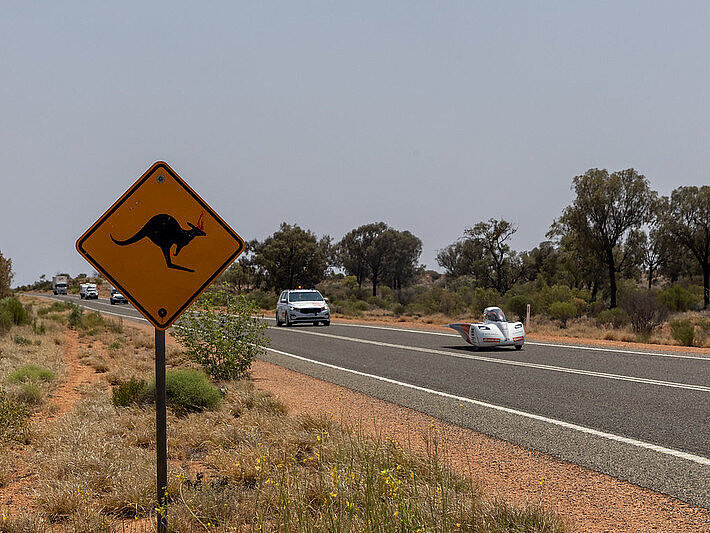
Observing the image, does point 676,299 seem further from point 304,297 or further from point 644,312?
point 304,297

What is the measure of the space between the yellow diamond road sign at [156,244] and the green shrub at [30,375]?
26.0ft

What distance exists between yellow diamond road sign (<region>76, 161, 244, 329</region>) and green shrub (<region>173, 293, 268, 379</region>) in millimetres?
7230

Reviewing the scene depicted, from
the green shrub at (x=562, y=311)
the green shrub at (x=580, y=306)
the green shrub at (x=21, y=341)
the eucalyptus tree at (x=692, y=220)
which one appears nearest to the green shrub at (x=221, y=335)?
the green shrub at (x=21, y=341)

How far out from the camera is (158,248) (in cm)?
406

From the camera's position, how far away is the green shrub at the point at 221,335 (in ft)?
37.2

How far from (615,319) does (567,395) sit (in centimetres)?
1885

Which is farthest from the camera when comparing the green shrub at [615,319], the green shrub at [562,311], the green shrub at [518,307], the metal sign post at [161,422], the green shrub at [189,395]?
the green shrub at [518,307]

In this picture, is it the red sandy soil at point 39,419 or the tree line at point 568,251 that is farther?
the tree line at point 568,251

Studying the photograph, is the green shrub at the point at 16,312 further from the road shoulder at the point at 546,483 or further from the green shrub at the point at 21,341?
the road shoulder at the point at 546,483

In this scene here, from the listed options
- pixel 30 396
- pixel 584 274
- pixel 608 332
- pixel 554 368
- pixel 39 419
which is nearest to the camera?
pixel 39 419

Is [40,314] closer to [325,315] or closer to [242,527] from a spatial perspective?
[325,315]

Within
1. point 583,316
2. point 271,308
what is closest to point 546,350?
point 583,316

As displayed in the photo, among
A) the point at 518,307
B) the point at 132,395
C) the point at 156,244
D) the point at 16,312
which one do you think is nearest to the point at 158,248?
the point at 156,244

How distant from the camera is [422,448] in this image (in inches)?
240
